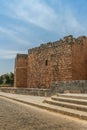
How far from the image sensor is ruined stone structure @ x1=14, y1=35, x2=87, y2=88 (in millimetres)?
20406

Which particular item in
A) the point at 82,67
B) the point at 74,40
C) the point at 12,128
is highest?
the point at 74,40

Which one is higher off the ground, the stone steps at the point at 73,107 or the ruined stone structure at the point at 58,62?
the ruined stone structure at the point at 58,62

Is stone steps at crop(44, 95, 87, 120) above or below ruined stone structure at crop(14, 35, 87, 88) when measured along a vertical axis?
below

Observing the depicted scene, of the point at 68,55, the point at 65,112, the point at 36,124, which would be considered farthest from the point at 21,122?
the point at 68,55

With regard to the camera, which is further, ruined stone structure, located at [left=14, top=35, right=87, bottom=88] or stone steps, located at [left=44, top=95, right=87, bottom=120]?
ruined stone structure, located at [left=14, top=35, right=87, bottom=88]

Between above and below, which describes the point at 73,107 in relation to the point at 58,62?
below

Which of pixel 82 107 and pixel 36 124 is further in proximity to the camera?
pixel 82 107

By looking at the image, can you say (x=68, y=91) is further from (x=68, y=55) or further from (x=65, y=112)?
(x=65, y=112)

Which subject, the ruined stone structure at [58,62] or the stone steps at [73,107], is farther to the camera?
the ruined stone structure at [58,62]

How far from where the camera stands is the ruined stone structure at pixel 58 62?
20.4 m

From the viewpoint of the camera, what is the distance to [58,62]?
860 inches

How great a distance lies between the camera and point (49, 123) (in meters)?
8.59

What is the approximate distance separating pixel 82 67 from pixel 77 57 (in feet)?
2.70

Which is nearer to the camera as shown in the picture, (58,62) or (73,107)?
(73,107)
